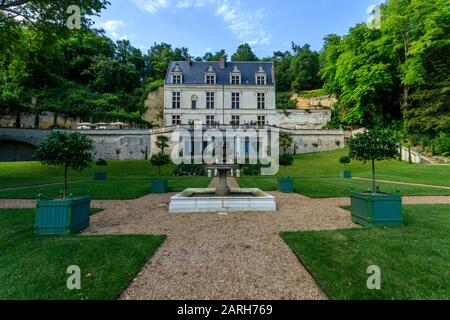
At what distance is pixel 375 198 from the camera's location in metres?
6.31

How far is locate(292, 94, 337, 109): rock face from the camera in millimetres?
50787

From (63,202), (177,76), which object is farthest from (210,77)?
(63,202)

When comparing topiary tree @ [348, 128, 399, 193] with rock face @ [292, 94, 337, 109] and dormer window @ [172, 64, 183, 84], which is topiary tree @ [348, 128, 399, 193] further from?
rock face @ [292, 94, 337, 109]

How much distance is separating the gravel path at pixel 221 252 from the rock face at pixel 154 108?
1552 inches

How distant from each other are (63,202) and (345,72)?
3511 centimetres

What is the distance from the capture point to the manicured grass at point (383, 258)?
324cm

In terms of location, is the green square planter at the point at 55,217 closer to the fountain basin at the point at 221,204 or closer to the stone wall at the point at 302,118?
the fountain basin at the point at 221,204

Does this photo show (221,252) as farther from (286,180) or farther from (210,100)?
(210,100)

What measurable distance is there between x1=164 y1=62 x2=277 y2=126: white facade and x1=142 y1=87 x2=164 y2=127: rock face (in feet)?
29.6

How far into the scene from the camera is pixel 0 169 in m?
23.7

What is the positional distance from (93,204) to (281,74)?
57927mm

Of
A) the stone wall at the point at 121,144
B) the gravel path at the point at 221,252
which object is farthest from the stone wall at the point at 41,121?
the gravel path at the point at 221,252
